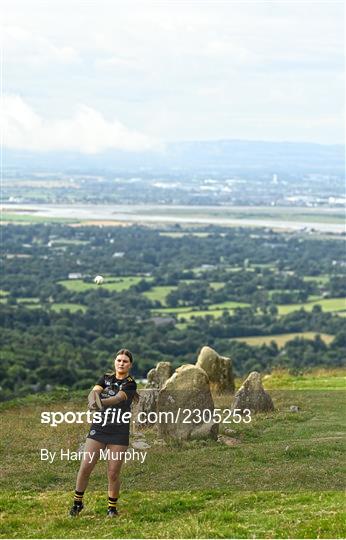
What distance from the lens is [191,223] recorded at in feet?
554

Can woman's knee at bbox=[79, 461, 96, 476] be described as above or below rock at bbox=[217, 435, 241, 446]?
above

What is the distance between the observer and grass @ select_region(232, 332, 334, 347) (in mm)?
75188

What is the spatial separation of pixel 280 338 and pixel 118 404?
65.5m

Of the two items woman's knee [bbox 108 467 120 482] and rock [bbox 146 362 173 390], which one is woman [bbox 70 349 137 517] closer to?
woman's knee [bbox 108 467 120 482]

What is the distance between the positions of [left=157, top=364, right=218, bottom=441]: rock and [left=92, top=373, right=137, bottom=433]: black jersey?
5.03m

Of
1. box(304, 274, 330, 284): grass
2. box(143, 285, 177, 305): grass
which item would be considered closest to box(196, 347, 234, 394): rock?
box(143, 285, 177, 305): grass

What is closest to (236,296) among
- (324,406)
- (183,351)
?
(183,351)

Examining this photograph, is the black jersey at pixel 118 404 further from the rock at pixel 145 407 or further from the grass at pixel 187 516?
the rock at pixel 145 407

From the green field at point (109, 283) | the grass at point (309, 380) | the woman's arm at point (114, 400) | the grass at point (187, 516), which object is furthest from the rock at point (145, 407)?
the green field at point (109, 283)

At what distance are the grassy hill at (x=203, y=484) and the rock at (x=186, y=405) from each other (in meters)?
0.34

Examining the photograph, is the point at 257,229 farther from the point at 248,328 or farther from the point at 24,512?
the point at 24,512

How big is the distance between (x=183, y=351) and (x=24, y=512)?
195 ft

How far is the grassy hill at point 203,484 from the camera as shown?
1270cm

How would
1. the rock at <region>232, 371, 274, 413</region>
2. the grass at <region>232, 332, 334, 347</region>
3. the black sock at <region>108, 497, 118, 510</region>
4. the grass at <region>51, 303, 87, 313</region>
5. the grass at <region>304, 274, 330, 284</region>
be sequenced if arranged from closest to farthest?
the black sock at <region>108, 497, 118, 510</region>
the rock at <region>232, 371, 274, 413</region>
the grass at <region>232, 332, 334, 347</region>
the grass at <region>51, 303, 87, 313</region>
the grass at <region>304, 274, 330, 284</region>
